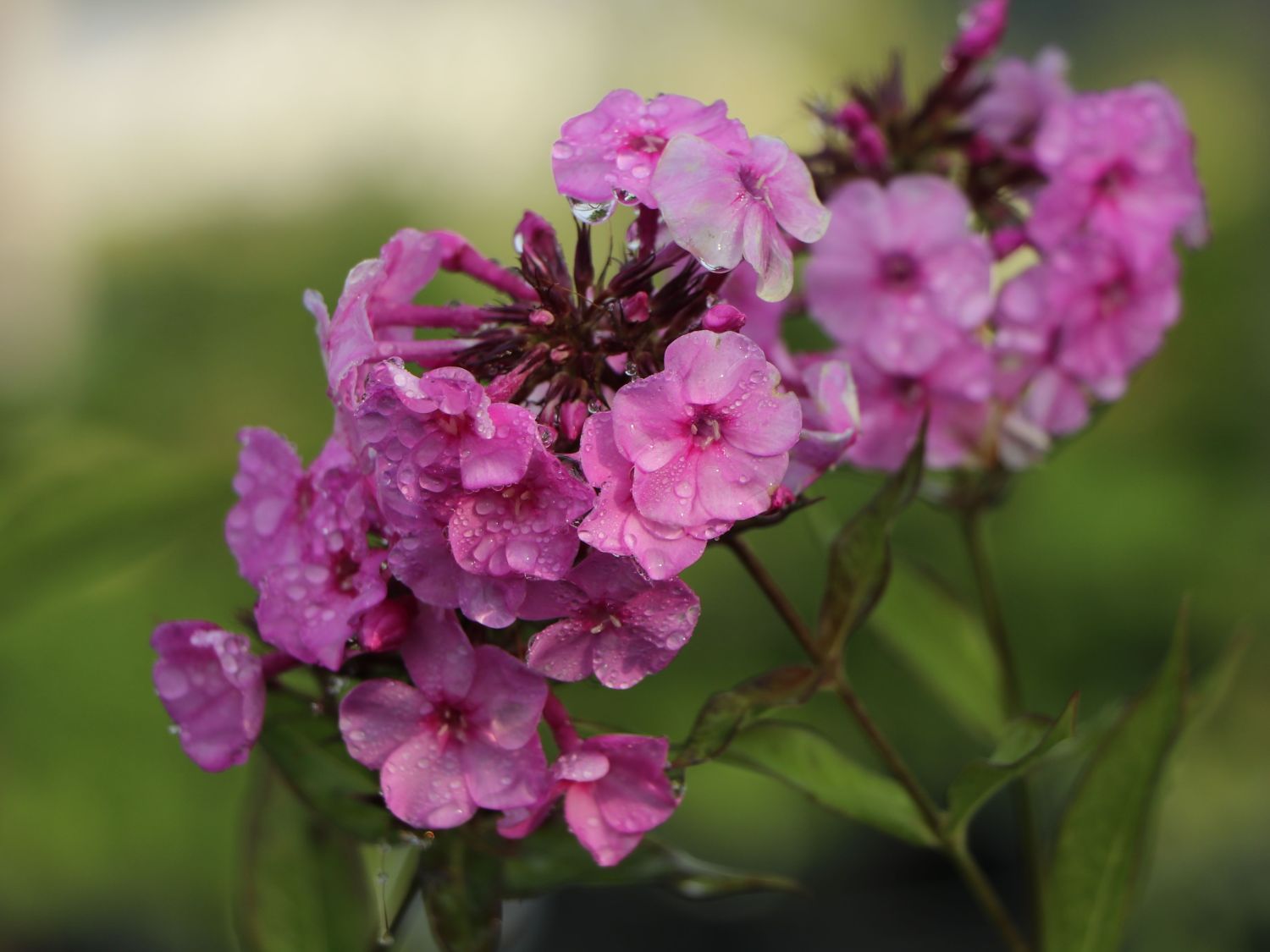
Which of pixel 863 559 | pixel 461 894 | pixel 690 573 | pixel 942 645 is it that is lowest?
pixel 690 573

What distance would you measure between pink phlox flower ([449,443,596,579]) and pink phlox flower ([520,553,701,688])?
4 centimetres

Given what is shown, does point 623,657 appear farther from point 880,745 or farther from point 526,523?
point 880,745

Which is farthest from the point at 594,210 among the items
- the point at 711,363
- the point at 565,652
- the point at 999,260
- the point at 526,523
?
the point at 999,260

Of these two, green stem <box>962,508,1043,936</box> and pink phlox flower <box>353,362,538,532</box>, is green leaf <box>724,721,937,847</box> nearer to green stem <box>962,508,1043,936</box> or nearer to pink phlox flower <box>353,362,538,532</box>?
green stem <box>962,508,1043,936</box>

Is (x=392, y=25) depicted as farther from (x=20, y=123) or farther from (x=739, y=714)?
(x=739, y=714)

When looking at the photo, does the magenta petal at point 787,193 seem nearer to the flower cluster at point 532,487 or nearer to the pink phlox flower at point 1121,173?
the flower cluster at point 532,487

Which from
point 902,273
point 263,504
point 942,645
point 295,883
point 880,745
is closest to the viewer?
point 263,504

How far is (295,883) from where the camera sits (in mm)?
1415

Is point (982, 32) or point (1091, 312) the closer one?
point (1091, 312)

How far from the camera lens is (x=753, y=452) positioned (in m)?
0.99

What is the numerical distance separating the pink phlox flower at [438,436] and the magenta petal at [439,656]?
14 cm

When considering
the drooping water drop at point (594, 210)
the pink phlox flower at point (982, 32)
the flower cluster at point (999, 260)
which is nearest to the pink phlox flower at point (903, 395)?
the flower cluster at point (999, 260)

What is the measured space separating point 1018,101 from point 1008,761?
106 cm

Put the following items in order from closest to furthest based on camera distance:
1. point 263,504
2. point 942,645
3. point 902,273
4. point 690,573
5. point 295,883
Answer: point 263,504, point 295,883, point 902,273, point 942,645, point 690,573
